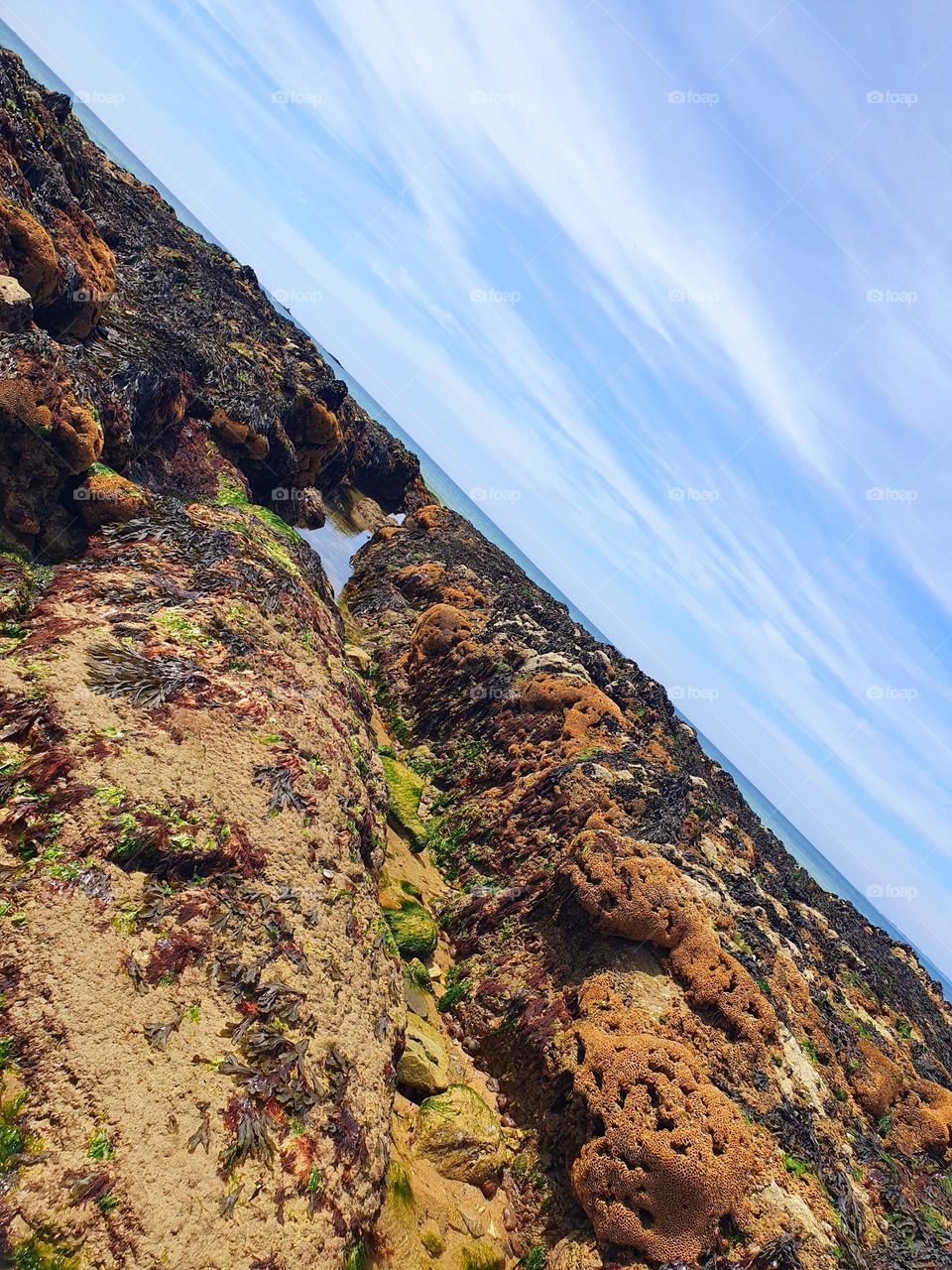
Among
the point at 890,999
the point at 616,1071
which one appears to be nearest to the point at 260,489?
the point at 616,1071

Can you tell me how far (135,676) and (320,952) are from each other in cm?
461

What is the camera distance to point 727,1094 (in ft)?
33.6

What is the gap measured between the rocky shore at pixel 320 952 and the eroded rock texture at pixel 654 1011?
2.5 inches

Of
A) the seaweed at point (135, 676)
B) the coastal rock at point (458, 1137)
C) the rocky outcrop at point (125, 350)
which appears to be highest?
the rocky outcrop at point (125, 350)

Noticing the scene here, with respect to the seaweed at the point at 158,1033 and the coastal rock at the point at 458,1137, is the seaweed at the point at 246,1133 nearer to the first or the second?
the seaweed at the point at 158,1033

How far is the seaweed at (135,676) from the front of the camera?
860cm

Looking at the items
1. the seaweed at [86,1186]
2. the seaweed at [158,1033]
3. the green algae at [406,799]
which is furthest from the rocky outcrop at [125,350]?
the green algae at [406,799]

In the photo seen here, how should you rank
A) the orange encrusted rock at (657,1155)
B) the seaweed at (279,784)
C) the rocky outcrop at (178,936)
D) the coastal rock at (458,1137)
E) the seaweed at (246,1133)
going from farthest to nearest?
the seaweed at (279,784), the coastal rock at (458,1137), the orange encrusted rock at (657,1155), the seaweed at (246,1133), the rocky outcrop at (178,936)

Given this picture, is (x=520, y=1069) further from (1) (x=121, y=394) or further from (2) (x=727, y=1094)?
(1) (x=121, y=394)

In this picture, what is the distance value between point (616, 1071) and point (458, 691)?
1262cm

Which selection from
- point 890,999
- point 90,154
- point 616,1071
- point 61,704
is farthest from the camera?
point 90,154

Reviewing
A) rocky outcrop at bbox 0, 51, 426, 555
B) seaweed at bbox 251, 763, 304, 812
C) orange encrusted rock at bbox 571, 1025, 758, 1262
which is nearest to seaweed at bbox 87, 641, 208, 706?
seaweed at bbox 251, 763, 304, 812

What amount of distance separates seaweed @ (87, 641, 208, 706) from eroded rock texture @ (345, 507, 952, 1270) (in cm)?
821

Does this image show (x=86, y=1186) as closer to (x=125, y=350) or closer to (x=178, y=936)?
(x=178, y=936)
